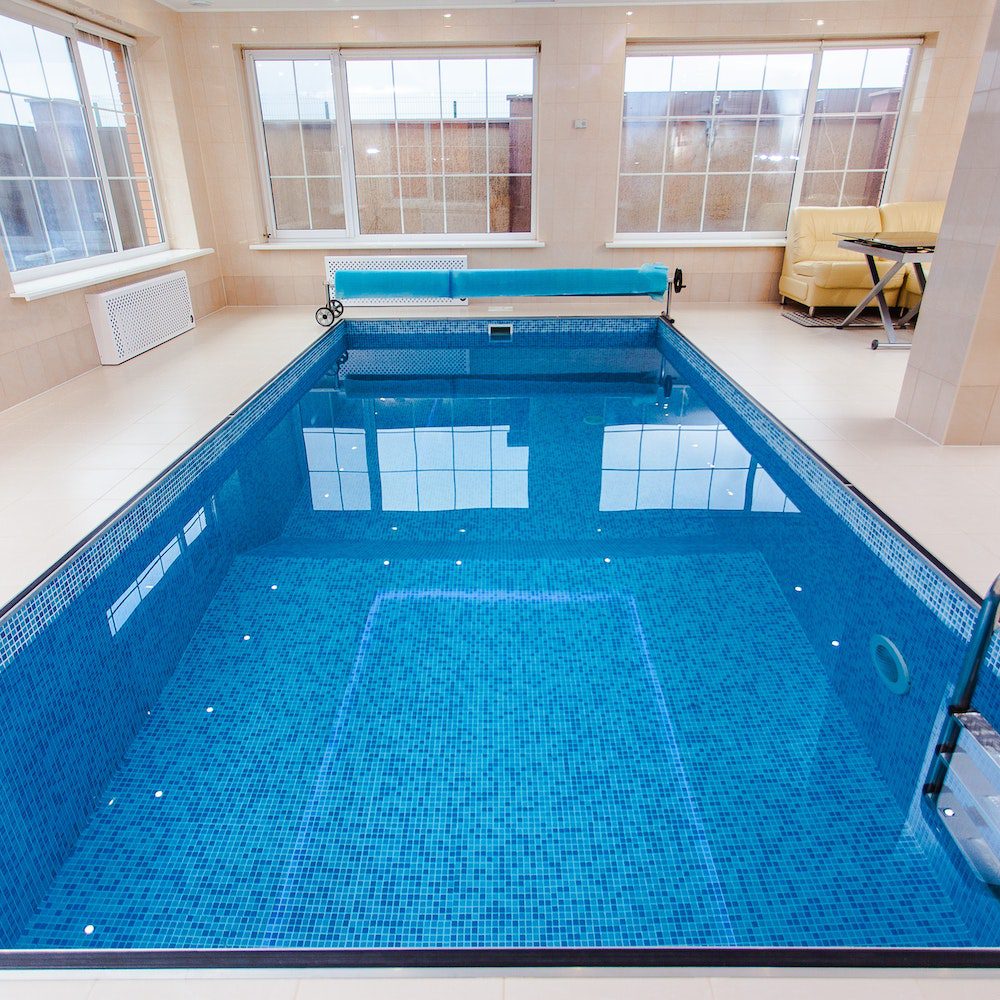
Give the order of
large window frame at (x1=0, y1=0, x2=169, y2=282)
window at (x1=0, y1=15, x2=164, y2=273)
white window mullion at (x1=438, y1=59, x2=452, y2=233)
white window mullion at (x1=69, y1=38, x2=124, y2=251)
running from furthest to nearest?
1. white window mullion at (x1=438, y1=59, x2=452, y2=233)
2. white window mullion at (x1=69, y1=38, x2=124, y2=251)
3. large window frame at (x1=0, y1=0, x2=169, y2=282)
4. window at (x1=0, y1=15, x2=164, y2=273)

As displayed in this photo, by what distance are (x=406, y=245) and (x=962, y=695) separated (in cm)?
606

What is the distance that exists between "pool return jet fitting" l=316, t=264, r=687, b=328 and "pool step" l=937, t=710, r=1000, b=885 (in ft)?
15.4

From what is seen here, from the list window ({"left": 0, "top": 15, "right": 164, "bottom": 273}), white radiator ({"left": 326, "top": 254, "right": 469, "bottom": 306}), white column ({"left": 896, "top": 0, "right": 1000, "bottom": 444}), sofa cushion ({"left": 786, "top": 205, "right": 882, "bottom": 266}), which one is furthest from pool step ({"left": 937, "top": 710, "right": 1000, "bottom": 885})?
white radiator ({"left": 326, "top": 254, "right": 469, "bottom": 306})

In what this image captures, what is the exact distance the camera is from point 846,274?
5738 millimetres

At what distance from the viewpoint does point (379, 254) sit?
6.68 m

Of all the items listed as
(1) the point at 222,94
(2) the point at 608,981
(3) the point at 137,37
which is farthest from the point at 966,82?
(2) the point at 608,981

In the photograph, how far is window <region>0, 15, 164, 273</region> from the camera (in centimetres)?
424

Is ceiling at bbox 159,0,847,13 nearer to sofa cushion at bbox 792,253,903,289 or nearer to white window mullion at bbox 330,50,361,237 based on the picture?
white window mullion at bbox 330,50,361,237

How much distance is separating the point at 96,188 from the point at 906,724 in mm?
5953

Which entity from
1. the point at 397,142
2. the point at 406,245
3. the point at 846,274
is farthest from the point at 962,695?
the point at 397,142

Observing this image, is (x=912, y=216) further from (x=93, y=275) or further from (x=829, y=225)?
(x=93, y=275)

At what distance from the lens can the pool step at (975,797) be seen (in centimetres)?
157

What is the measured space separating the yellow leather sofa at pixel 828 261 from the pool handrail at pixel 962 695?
4799 millimetres

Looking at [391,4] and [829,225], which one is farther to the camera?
[829,225]
